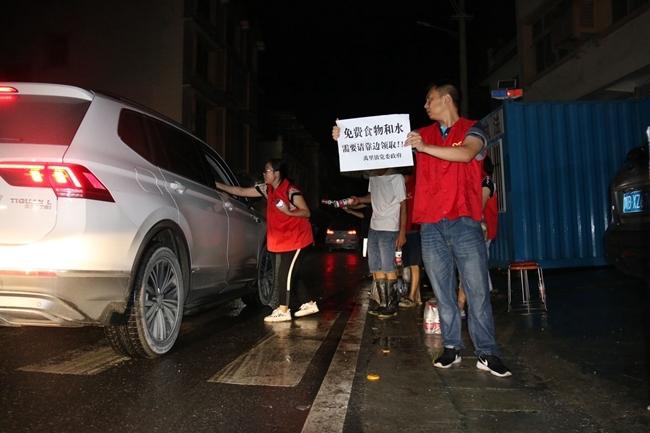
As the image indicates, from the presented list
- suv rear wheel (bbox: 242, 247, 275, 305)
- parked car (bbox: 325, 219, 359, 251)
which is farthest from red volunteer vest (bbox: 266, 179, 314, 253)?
parked car (bbox: 325, 219, 359, 251)

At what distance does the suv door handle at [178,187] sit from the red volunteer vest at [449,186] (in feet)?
5.97

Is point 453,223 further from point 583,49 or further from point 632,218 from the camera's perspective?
point 583,49

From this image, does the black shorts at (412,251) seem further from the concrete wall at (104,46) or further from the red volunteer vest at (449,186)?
the concrete wall at (104,46)

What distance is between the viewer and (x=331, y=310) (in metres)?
6.45

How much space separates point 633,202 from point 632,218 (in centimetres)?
14

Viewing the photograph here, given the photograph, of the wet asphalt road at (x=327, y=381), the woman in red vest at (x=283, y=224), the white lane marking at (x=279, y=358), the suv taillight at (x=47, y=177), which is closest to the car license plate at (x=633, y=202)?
the wet asphalt road at (x=327, y=381)

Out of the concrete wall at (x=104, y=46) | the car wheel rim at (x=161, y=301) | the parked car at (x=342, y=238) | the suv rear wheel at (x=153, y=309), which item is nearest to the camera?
the suv rear wheel at (x=153, y=309)

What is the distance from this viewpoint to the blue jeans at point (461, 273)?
3566 millimetres

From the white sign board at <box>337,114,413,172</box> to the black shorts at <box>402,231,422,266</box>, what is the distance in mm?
2755

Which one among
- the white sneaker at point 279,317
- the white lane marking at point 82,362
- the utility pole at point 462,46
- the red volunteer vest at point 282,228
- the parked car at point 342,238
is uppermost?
the utility pole at point 462,46

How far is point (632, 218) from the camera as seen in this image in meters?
4.54

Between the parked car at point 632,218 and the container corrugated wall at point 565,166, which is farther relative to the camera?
the container corrugated wall at point 565,166

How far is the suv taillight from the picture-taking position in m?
3.01

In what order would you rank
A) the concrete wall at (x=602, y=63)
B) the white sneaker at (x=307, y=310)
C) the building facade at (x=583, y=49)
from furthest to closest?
the building facade at (x=583, y=49)
the concrete wall at (x=602, y=63)
the white sneaker at (x=307, y=310)
